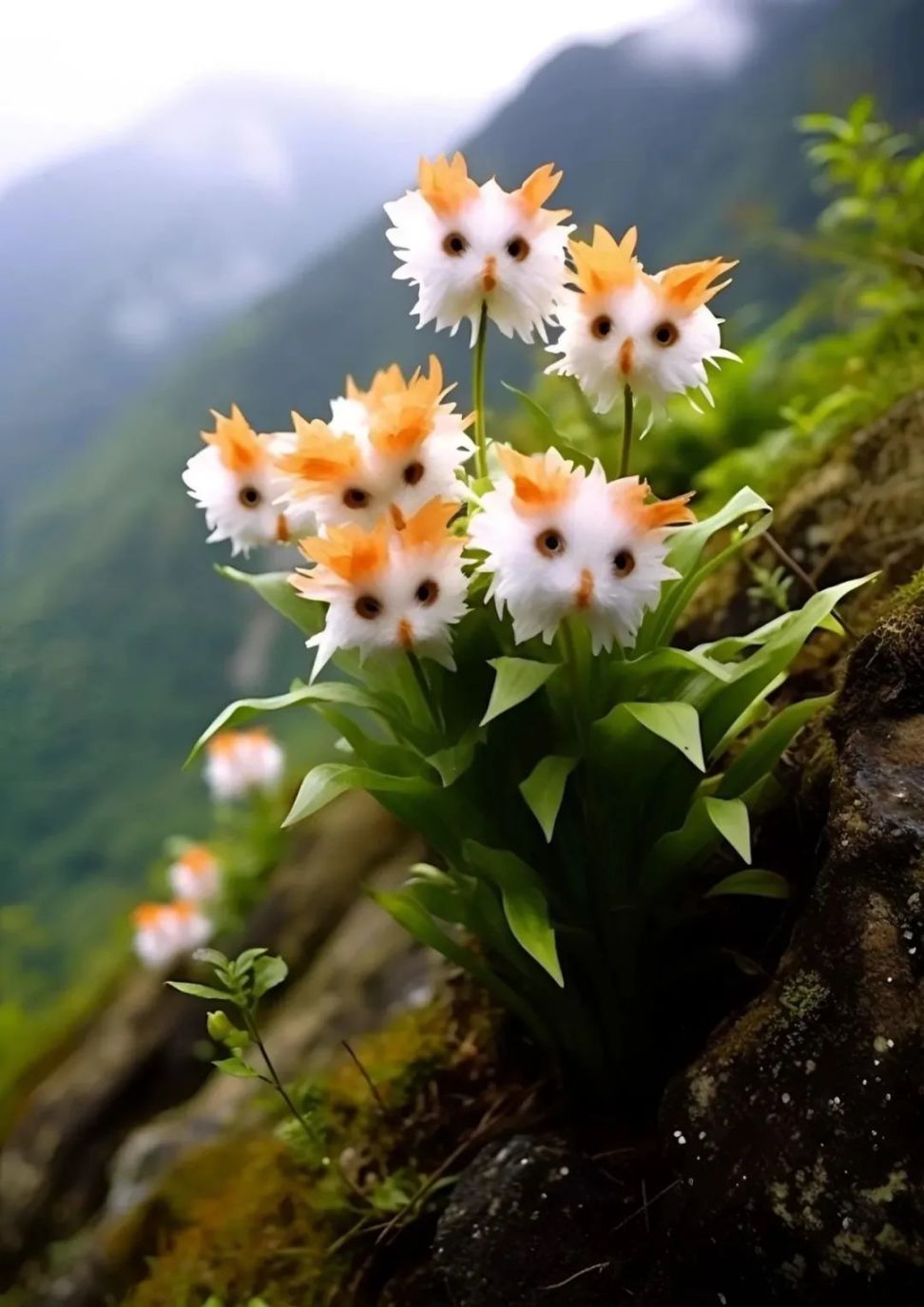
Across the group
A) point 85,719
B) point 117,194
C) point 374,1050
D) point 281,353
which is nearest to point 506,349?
point 281,353

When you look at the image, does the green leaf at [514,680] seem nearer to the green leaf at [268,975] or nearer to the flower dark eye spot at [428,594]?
the flower dark eye spot at [428,594]

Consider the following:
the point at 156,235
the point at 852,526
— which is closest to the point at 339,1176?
the point at 852,526

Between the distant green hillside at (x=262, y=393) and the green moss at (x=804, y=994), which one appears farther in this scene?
the distant green hillside at (x=262, y=393)

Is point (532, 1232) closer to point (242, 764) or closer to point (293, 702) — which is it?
point (293, 702)

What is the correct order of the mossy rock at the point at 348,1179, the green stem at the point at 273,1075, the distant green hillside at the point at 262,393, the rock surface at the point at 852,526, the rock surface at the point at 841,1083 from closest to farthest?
the rock surface at the point at 841,1083 → the green stem at the point at 273,1075 → the mossy rock at the point at 348,1179 → the rock surface at the point at 852,526 → the distant green hillside at the point at 262,393

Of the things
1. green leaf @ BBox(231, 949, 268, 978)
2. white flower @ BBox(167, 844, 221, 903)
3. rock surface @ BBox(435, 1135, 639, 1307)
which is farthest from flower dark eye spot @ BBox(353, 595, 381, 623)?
white flower @ BBox(167, 844, 221, 903)

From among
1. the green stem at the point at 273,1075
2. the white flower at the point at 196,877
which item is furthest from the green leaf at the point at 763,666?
the white flower at the point at 196,877

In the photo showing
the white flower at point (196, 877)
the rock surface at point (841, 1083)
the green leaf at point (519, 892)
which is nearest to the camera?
the rock surface at point (841, 1083)
